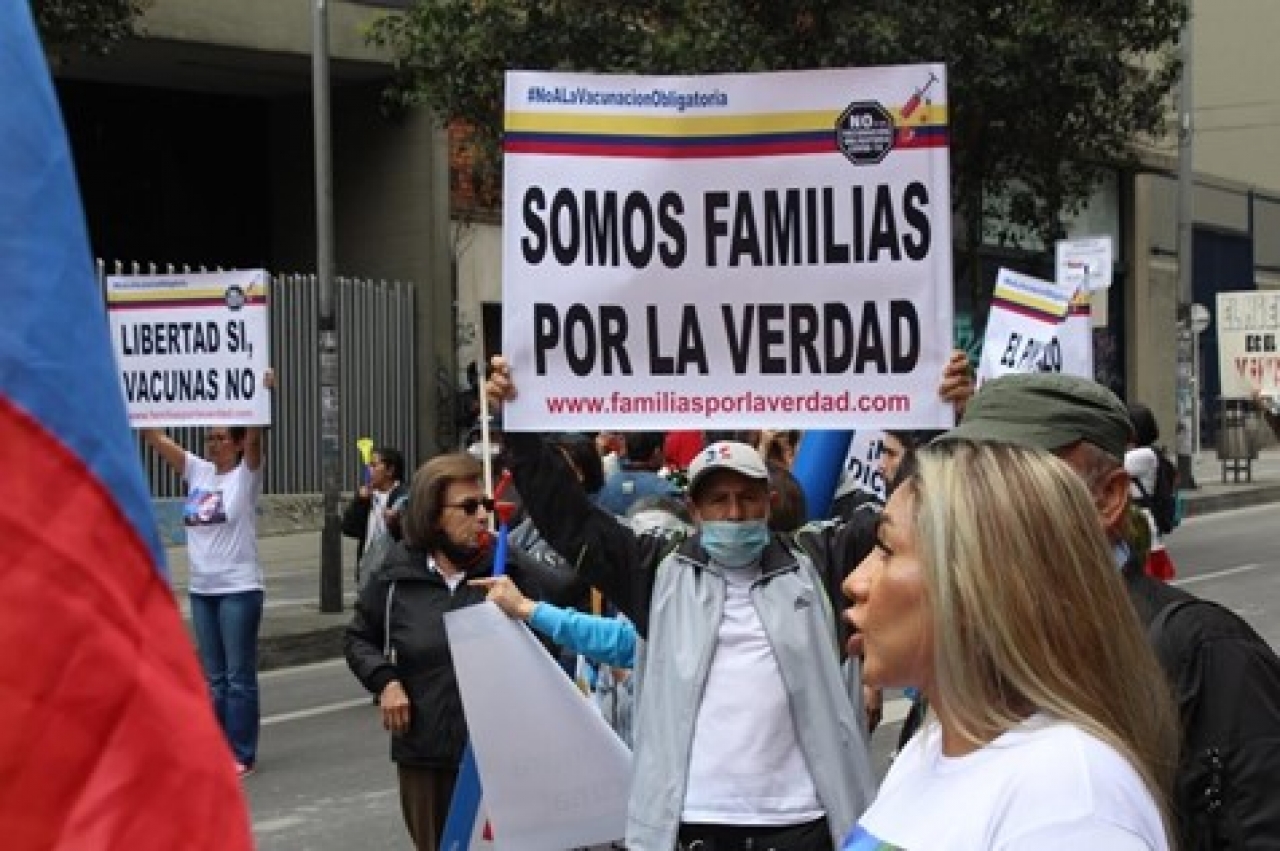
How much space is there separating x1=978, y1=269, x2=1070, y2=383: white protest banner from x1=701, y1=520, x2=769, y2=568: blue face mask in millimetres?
5879

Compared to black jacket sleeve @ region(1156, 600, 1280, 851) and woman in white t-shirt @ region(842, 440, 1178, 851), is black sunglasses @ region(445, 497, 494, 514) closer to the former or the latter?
black jacket sleeve @ region(1156, 600, 1280, 851)

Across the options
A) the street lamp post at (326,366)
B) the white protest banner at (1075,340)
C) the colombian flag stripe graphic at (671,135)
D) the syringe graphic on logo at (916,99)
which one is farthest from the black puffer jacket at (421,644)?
the street lamp post at (326,366)

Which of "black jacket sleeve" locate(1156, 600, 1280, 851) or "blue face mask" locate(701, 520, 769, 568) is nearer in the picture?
"black jacket sleeve" locate(1156, 600, 1280, 851)

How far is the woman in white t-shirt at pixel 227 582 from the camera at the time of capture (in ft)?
29.5

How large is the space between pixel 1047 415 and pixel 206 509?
22.7 feet

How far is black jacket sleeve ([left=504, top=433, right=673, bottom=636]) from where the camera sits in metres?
4.48

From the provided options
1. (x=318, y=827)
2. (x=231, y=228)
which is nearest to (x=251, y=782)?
(x=318, y=827)

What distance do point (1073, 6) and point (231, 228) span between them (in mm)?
13121

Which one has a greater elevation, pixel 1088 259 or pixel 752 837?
pixel 1088 259

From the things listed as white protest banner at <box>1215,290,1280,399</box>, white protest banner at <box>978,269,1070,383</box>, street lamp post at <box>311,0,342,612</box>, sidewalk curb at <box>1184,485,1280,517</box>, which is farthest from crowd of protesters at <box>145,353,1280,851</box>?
sidewalk curb at <box>1184,485,1280,517</box>

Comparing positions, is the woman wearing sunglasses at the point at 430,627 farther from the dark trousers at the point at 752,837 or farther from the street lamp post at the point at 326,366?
the street lamp post at the point at 326,366

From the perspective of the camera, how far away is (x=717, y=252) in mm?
4836

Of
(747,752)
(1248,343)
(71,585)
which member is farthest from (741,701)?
(1248,343)

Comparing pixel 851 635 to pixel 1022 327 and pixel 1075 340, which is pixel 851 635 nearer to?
pixel 1022 327
